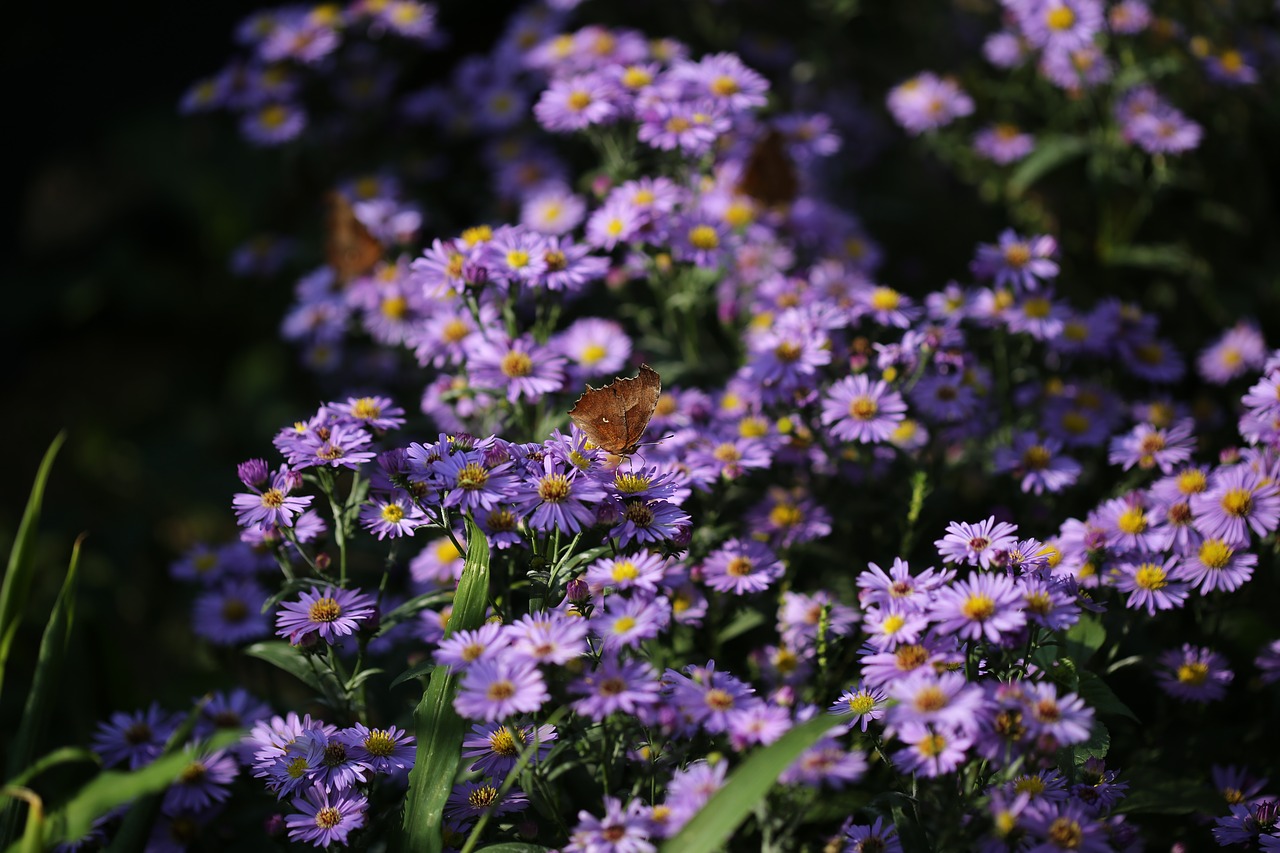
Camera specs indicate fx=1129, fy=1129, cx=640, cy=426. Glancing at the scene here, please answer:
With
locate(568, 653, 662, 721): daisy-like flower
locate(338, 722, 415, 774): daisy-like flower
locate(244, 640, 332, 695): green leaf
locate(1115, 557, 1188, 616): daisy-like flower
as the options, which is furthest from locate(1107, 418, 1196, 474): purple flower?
locate(244, 640, 332, 695): green leaf

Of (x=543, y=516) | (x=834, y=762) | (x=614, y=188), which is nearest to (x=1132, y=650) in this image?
(x=834, y=762)

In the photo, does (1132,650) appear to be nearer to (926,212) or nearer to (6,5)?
(926,212)

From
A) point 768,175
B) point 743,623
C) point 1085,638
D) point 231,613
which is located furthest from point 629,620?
point 768,175

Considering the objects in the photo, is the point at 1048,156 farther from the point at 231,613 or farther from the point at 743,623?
the point at 231,613

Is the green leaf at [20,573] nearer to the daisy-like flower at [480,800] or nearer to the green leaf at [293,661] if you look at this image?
the green leaf at [293,661]

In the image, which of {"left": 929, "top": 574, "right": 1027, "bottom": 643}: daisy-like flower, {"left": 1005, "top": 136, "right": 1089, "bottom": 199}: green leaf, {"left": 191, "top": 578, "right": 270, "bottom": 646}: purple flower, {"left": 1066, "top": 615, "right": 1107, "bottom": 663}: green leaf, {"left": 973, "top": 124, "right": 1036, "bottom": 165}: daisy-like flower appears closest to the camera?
{"left": 929, "top": 574, "right": 1027, "bottom": 643}: daisy-like flower

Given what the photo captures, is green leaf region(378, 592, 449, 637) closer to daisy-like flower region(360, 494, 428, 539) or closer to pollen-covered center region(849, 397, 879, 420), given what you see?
daisy-like flower region(360, 494, 428, 539)

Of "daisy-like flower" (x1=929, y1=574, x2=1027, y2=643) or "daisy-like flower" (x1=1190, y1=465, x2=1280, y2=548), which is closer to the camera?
"daisy-like flower" (x1=929, y1=574, x2=1027, y2=643)
